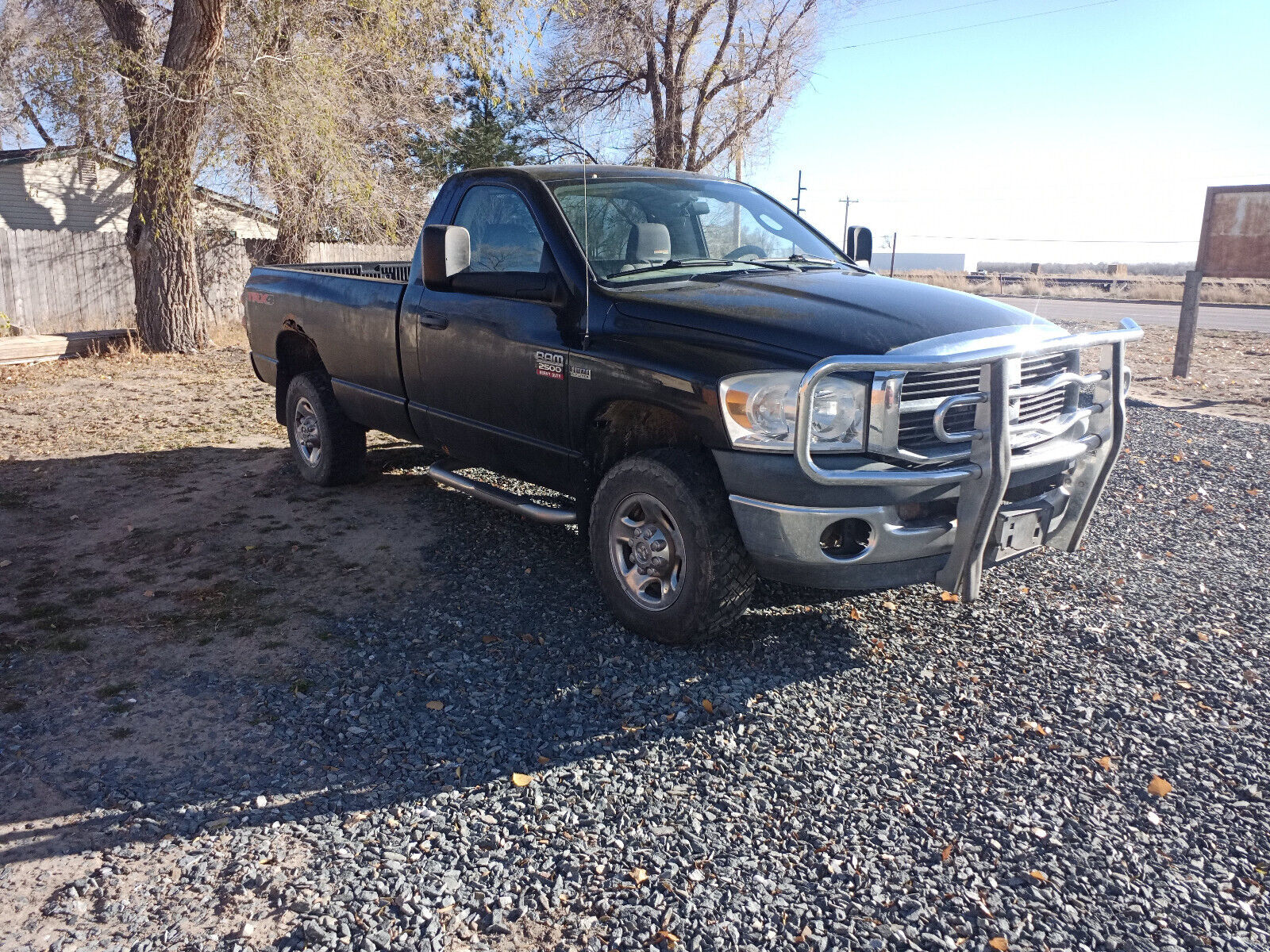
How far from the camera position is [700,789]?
3.06 meters

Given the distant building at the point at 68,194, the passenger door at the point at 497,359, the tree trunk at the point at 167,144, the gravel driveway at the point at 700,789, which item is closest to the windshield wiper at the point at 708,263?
the passenger door at the point at 497,359

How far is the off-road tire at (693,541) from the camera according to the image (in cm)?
371

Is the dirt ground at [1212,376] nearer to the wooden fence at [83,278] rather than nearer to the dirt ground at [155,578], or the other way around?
the dirt ground at [155,578]

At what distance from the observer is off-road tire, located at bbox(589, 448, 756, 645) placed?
3.71 metres

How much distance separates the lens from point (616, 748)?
10.8 feet

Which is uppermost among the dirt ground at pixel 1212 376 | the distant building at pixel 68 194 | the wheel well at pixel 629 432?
the distant building at pixel 68 194

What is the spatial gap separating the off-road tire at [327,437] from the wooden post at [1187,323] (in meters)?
10.6

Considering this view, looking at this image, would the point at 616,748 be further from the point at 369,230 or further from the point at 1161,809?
the point at 369,230

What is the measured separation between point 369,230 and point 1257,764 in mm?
17378

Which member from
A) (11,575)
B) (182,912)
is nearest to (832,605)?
(182,912)

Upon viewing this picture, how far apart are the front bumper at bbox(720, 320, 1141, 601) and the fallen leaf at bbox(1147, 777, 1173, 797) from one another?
86 cm

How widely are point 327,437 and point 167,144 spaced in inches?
336

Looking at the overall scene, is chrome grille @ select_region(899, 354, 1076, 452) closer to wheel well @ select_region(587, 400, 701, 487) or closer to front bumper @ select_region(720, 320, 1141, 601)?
front bumper @ select_region(720, 320, 1141, 601)

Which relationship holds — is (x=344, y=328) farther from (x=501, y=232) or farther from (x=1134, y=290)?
(x=1134, y=290)
